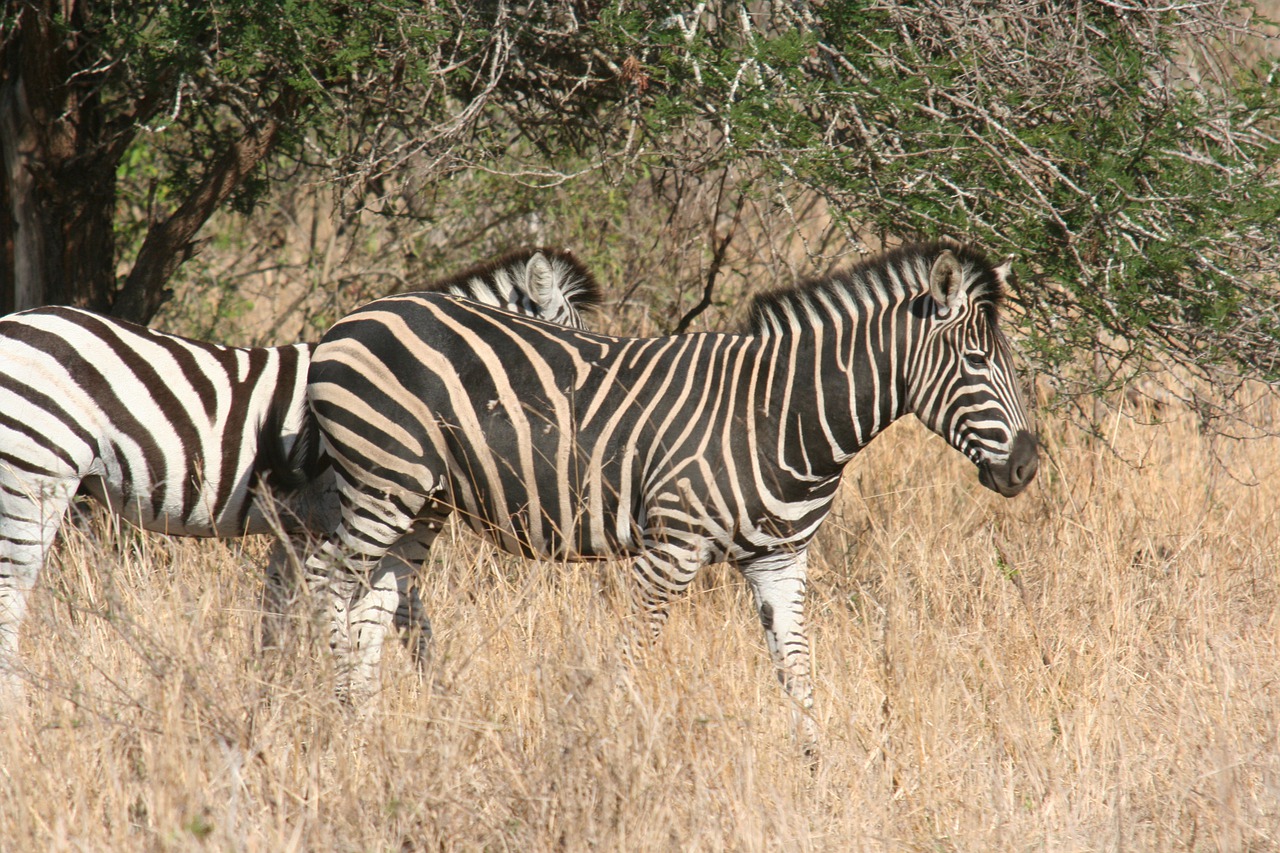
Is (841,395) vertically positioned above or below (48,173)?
below

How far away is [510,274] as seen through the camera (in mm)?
5066

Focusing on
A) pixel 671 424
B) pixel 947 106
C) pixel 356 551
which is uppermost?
pixel 947 106

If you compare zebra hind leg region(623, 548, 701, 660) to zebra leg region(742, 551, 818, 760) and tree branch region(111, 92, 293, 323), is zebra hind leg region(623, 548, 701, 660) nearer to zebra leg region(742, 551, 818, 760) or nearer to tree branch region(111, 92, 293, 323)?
zebra leg region(742, 551, 818, 760)

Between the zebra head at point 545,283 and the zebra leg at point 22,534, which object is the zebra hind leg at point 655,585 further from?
the zebra leg at point 22,534

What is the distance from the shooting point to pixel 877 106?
475 centimetres

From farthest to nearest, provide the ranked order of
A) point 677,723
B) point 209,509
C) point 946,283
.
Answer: point 209,509
point 946,283
point 677,723

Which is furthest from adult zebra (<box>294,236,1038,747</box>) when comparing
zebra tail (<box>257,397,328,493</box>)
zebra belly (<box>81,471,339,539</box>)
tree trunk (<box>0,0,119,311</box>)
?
tree trunk (<box>0,0,119,311</box>)

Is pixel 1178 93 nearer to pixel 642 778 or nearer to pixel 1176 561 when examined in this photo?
pixel 1176 561

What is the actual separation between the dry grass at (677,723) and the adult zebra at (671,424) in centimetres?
31

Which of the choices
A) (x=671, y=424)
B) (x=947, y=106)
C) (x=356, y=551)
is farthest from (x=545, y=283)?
(x=947, y=106)

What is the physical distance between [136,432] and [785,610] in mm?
2420

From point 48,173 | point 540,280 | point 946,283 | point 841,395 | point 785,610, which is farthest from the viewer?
point 48,173

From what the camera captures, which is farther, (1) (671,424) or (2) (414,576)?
(2) (414,576)

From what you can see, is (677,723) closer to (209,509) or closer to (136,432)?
(209,509)
